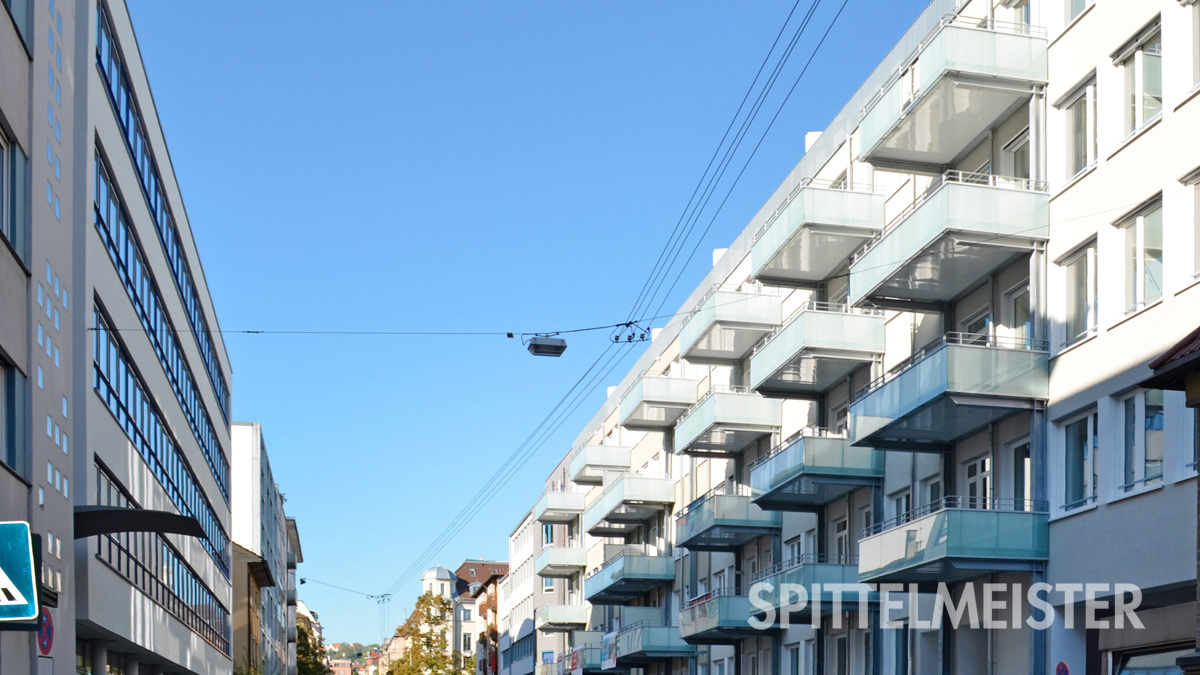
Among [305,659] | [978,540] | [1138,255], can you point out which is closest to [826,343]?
[978,540]

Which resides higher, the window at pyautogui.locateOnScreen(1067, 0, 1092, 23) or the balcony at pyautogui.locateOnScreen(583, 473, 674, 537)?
the window at pyautogui.locateOnScreen(1067, 0, 1092, 23)

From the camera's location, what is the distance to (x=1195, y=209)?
1927 cm

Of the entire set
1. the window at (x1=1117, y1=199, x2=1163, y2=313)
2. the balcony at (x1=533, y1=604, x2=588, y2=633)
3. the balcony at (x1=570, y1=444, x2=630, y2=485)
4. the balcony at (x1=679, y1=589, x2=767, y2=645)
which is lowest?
the balcony at (x1=533, y1=604, x2=588, y2=633)

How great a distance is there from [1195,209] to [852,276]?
829cm

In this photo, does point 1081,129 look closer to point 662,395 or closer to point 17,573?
point 17,573

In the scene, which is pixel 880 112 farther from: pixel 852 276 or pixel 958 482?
pixel 958 482

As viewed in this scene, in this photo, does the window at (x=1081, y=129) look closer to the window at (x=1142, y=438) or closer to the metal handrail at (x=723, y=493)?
the window at (x=1142, y=438)

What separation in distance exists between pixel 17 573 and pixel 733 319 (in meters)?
25.8

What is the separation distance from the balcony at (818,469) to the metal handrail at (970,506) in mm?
1139

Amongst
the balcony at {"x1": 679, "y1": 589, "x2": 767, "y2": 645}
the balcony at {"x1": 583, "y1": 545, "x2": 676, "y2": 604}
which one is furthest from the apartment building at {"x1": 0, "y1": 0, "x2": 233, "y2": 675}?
the balcony at {"x1": 583, "y1": 545, "x2": 676, "y2": 604}

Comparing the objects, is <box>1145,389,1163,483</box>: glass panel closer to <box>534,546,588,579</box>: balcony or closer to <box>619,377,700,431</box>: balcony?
<box>619,377,700,431</box>: balcony

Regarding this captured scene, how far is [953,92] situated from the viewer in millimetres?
23750

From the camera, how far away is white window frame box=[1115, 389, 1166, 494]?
65.1 feet

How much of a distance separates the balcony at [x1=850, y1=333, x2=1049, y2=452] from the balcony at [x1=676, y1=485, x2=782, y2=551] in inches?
423
